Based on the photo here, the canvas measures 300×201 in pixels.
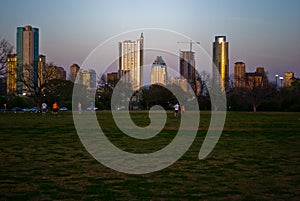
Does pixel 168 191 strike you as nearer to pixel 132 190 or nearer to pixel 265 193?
pixel 132 190

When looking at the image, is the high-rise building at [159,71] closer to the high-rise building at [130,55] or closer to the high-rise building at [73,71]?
the high-rise building at [130,55]

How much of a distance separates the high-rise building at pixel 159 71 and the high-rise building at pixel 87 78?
45.8 feet

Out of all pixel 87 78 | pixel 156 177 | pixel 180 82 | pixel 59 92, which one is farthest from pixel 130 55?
pixel 156 177

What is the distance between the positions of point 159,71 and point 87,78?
782 inches

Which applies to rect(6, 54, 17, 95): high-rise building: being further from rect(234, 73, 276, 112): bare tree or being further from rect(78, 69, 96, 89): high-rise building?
rect(234, 73, 276, 112): bare tree

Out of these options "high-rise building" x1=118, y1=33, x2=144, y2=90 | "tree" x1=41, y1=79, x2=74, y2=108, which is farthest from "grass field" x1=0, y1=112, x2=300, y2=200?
"tree" x1=41, y1=79, x2=74, y2=108

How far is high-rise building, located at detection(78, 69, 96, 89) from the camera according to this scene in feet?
262

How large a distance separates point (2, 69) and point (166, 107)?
41.4m

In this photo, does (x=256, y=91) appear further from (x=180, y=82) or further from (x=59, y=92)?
(x=59, y=92)

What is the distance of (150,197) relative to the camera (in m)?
7.08

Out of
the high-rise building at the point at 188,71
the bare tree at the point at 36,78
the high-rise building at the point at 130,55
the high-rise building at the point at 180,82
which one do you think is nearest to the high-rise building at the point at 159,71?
the high-rise building at the point at 130,55

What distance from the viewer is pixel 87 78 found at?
265ft

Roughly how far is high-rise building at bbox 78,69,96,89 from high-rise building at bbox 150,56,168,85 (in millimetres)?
13972

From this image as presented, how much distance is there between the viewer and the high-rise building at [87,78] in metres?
79.9
